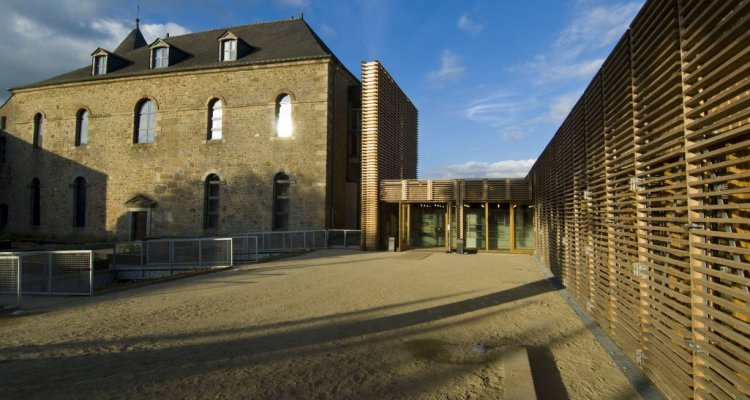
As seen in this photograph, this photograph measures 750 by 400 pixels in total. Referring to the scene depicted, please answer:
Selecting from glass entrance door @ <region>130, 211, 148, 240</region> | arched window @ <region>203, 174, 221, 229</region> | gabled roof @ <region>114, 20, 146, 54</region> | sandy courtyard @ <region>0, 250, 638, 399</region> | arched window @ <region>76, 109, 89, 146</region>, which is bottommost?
sandy courtyard @ <region>0, 250, 638, 399</region>

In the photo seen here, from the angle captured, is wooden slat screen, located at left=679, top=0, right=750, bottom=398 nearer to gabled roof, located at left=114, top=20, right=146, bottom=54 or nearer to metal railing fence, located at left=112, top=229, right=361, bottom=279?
metal railing fence, located at left=112, top=229, right=361, bottom=279

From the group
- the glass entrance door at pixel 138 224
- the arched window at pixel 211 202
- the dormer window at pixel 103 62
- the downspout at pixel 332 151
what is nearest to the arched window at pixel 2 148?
the dormer window at pixel 103 62

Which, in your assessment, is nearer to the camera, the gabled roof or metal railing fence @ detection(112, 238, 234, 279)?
metal railing fence @ detection(112, 238, 234, 279)

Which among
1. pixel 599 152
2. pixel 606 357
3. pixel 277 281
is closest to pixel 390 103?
pixel 277 281

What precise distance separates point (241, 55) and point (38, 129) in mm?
14761

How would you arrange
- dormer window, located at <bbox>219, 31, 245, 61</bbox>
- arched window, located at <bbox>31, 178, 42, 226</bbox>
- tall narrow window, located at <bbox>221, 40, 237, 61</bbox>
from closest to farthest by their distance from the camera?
dormer window, located at <bbox>219, 31, 245, 61</bbox>, tall narrow window, located at <bbox>221, 40, 237, 61</bbox>, arched window, located at <bbox>31, 178, 42, 226</bbox>

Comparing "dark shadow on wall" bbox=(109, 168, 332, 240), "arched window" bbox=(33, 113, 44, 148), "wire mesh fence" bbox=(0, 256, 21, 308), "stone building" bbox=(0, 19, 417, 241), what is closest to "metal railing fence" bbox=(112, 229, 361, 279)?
"wire mesh fence" bbox=(0, 256, 21, 308)

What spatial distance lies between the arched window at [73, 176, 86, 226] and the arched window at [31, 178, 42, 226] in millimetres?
2693

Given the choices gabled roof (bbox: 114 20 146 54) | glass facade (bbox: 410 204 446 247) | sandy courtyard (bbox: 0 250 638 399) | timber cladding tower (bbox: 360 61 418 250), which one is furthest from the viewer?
gabled roof (bbox: 114 20 146 54)

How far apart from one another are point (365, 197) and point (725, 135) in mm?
16568

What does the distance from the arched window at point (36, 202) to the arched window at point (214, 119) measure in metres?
12.4

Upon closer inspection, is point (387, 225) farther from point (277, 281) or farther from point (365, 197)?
point (277, 281)

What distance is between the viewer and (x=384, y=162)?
2014 cm

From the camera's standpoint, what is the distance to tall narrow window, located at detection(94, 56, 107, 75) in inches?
1023
